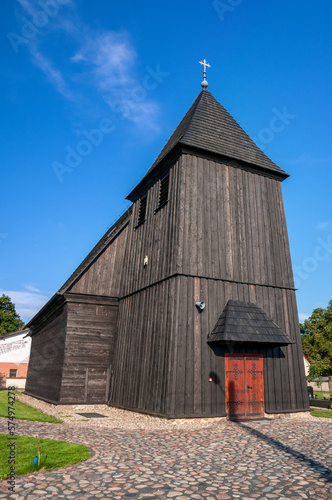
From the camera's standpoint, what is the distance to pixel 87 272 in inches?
644

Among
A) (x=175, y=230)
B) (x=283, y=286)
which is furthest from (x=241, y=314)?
(x=175, y=230)

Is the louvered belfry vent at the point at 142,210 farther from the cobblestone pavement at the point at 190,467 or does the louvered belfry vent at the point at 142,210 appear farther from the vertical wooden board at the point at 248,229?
the cobblestone pavement at the point at 190,467

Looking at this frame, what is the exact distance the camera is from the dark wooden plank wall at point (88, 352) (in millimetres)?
14945

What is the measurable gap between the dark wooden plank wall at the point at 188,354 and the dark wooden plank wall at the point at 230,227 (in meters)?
0.57

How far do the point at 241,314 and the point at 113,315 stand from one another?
6409mm

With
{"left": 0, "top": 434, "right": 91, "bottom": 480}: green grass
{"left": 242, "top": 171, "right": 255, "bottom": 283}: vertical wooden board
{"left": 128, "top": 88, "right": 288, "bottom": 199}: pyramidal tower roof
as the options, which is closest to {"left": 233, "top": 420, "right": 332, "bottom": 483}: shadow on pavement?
{"left": 0, "top": 434, "right": 91, "bottom": 480}: green grass

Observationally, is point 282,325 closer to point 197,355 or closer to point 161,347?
point 197,355

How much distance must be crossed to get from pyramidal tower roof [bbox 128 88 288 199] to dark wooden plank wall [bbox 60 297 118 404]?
6.46 meters

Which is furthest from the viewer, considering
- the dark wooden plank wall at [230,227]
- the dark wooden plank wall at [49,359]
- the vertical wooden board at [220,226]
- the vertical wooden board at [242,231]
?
the dark wooden plank wall at [49,359]

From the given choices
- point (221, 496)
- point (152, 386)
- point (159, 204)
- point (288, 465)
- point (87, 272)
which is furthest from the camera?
point (87, 272)

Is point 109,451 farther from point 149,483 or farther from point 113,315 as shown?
point 113,315

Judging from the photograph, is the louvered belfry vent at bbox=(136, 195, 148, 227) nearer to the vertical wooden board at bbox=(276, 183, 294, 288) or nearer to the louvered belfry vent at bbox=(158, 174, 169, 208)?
the louvered belfry vent at bbox=(158, 174, 169, 208)

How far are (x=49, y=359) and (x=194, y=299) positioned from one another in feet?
30.8

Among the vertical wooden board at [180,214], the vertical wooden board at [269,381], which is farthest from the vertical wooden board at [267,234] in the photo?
the vertical wooden board at [180,214]
